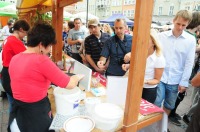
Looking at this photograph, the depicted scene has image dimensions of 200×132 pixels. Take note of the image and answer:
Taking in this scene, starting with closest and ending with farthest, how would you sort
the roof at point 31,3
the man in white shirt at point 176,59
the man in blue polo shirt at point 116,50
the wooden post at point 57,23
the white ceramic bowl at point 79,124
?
the white ceramic bowl at point 79,124 < the man in white shirt at point 176,59 < the man in blue polo shirt at point 116,50 < the wooden post at point 57,23 < the roof at point 31,3

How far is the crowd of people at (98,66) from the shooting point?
1.33 meters

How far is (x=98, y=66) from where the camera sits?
2.64 m

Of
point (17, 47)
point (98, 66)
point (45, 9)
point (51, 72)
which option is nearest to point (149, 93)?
point (98, 66)

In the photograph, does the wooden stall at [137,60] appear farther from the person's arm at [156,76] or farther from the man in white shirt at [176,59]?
the man in white shirt at [176,59]

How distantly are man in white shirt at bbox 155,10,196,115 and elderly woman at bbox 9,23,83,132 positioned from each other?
1473mm

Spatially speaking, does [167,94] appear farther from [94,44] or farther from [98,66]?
[94,44]

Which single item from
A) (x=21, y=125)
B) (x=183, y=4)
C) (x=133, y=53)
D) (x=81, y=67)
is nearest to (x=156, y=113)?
(x=133, y=53)

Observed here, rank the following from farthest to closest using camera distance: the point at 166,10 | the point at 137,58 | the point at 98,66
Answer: the point at 166,10 → the point at 98,66 → the point at 137,58

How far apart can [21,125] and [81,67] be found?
83 cm

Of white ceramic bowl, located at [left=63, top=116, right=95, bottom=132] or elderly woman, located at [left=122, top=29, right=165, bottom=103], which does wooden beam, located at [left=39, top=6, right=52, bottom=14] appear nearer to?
elderly woman, located at [left=122, top=29, right=165, bottom=103]

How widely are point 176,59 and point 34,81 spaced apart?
1843 millimetres

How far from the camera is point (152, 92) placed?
2.16 meters

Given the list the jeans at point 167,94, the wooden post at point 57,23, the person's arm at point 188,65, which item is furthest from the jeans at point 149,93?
the wooden post at point 57,23

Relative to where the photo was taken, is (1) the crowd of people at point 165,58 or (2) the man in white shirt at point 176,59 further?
(2) the man in white shirt at point 176,59
